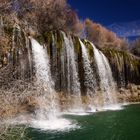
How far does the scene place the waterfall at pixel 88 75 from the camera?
32.0 metres

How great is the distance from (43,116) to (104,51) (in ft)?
47.6

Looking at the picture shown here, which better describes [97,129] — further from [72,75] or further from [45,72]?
[72,75]

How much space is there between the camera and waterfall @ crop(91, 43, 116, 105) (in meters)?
34.0

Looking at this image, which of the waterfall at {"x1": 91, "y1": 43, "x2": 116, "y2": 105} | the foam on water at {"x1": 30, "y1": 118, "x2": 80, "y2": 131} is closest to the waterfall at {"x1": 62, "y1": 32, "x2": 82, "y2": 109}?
the waterfall at {"x1": 91, "y1": 43, "x2": 116, "y2": 105}

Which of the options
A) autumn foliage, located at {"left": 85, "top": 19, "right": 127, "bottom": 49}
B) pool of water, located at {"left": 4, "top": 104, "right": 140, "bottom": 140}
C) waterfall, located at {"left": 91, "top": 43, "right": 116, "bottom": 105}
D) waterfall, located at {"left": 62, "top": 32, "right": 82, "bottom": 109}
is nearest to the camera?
pool of water, located at {"left": 4, "top": 104, "right": 140, "bottom": 140}

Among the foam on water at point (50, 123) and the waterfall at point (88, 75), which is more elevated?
the waterfall at point (88, 75)

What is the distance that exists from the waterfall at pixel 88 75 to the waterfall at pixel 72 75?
1.16 metres

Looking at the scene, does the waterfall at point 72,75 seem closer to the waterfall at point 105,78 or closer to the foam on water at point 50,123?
the waterfall at point 105,78

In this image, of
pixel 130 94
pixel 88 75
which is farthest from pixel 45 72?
pixel 130 94

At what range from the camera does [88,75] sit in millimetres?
32250

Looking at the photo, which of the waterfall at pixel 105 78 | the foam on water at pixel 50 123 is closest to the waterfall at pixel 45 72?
the foam on water at pixel 50 123

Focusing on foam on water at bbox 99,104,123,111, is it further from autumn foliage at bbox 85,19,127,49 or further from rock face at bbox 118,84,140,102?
autumn foliage at bbox 85,19,127,49

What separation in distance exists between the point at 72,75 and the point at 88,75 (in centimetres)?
210

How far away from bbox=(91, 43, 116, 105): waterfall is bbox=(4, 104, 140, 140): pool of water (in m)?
7.17
